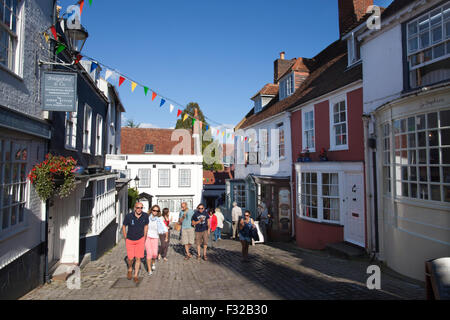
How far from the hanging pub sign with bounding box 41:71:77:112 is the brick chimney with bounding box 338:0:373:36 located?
1293 cm

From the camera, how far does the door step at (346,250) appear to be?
382 inches

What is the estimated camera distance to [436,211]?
262 inches

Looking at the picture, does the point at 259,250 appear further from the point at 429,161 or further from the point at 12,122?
the point at 12,122

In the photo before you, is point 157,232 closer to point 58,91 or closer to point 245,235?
point 245,235

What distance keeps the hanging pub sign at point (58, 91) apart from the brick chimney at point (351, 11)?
42.4 feet

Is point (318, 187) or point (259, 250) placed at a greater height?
point (318, 187)

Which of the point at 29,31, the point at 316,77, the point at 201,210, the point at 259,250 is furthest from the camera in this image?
the point at 316,77

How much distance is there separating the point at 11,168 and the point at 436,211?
8642 mm

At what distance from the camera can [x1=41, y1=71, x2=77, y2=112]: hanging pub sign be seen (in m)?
6.71

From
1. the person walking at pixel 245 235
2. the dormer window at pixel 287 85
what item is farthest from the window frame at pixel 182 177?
the person walking at pixel 245 235

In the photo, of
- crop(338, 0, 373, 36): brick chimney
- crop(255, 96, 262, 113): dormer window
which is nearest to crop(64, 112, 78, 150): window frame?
crop(338, 0, 373, 36): brick chimney

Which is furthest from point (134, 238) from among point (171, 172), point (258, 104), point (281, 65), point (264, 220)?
point (171, 172)
